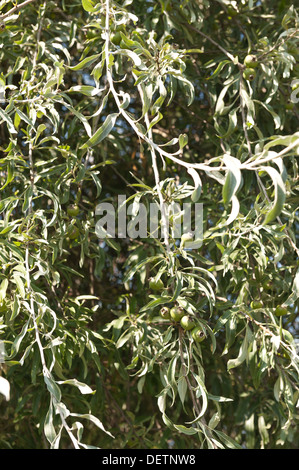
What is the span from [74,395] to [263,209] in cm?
71

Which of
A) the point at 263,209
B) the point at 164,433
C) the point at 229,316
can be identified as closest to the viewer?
the point at 263,209

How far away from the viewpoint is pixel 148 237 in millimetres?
1590

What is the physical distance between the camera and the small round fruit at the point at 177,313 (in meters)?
1.33

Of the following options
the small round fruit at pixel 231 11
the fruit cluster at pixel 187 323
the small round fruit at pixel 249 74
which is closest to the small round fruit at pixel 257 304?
the fruit cluster at pixel 187 323

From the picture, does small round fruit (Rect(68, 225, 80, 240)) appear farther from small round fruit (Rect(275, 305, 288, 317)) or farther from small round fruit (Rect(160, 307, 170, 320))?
small round fruit (Rect(275, 305, 288, 317))

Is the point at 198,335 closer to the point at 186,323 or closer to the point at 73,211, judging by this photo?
the point at 186,323

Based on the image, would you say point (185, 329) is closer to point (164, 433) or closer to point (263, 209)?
point (263, 209)

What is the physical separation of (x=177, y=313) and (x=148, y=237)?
12.3 inches

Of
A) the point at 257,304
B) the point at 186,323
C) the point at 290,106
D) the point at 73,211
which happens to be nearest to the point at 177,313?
the point at 186,323

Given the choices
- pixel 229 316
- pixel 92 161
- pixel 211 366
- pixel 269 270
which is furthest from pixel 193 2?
pixel 211 366

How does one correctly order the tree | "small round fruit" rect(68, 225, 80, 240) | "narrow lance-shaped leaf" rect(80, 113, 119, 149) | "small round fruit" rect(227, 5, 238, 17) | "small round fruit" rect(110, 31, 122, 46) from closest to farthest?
"narrow lance-shaped leaf" rect(80, 113, 119, 149) → the tree → "small round fruit" rect(110, 31, 122, 46) → "small round fruit" rect(68, 225, 80, 240) → "small round fruit" rect(227, 5, 238, 17)

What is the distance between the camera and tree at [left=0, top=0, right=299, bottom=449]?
130 cm

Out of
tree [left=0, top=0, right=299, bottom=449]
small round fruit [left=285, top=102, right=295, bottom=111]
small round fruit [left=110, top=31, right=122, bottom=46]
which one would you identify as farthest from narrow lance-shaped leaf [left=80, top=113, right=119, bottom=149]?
small round fruit [left=285, top=102, right=295, bottom=111]
